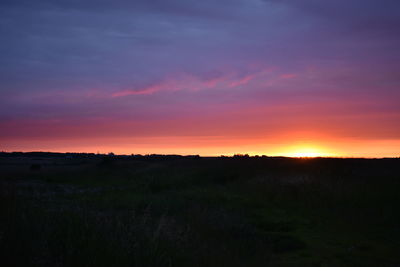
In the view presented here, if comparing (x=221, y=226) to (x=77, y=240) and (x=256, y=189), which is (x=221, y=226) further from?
(x=256, y=189)

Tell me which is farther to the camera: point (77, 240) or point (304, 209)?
point (304, 209)

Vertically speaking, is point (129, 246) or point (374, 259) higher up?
point (129, 246)

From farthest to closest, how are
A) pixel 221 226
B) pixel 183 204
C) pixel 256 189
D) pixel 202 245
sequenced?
pixel 256 189 → pixel 183 204 → pixel 221 226 → pixel 202 245

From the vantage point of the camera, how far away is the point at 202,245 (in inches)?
312

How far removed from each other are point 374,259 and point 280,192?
10.1 metres

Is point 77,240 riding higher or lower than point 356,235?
Result: higher

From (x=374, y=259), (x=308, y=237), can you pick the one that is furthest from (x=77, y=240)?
(x=308, y=237)

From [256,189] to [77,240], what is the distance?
16.5m

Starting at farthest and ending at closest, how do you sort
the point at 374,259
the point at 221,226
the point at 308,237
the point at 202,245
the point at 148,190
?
the point at 148,190 < the point at 308,237 < the point at 221,226 < the point at 374,259 < the point at 202,245

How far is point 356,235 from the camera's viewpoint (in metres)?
11.7

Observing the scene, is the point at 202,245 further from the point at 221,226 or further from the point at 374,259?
the point at 374,259

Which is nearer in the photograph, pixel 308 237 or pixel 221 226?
pixel 221 226

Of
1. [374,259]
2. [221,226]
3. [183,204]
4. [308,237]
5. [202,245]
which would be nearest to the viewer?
[202,245]

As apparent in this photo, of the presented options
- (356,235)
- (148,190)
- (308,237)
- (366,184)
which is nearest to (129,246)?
(308,237)
